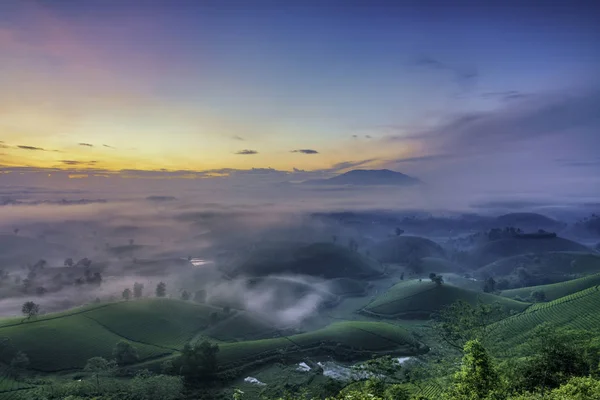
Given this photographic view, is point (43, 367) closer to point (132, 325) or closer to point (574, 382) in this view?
point (132, 325)

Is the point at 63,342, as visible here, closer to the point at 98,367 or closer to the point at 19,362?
the point at 19,362

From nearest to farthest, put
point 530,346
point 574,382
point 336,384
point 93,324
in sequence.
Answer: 1. point 574,382
2. point 530,346
3. point 336,384
4. point 93,324

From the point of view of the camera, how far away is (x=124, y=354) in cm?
14075

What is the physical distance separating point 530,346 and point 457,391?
47905 mm

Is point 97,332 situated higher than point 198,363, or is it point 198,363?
point 198,363

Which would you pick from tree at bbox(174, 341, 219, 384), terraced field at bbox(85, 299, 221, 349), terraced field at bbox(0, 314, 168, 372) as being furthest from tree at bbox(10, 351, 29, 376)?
tree at bbox(174, 341, 219, 384)

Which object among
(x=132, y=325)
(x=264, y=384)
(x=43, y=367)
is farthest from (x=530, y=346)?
(x=132, y=325)

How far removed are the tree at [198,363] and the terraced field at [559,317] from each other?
10094cm

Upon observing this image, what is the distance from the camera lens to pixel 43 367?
439 feet

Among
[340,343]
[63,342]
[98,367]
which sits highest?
[98,367]

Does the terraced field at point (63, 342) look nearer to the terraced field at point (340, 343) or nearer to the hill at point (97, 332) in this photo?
the hill at point (97, 332)

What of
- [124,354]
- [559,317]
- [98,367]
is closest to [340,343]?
[124,354]

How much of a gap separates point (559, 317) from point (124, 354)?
173725 mm

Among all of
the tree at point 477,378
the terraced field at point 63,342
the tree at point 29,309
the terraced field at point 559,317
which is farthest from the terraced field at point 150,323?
the tree at point 477,378
